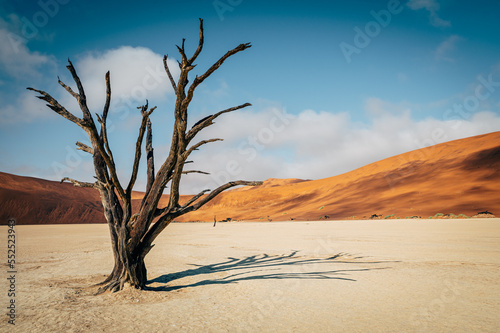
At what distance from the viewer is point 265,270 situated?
7832 mm

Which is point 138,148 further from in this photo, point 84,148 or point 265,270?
point 265,270

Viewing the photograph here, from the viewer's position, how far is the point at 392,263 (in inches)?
333

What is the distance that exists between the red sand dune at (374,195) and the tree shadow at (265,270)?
25.8 meters

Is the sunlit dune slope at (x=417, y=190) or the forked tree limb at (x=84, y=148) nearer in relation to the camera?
the forked tree limb at (x=84, y=148)

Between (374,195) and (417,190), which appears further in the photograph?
(374,195)

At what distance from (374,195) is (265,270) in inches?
1597

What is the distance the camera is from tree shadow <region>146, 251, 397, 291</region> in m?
6.68

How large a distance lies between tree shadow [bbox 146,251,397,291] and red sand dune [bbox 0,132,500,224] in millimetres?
25782

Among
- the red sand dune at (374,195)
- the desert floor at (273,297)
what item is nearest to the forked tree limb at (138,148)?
the desert floor at (273,297)

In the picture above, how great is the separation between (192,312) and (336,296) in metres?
2.76

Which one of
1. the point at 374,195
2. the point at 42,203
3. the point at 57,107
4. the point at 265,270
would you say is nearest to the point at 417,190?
the point at 374,195

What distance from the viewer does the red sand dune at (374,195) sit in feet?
106

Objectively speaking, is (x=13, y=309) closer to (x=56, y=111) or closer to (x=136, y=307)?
(x=136, y=307)

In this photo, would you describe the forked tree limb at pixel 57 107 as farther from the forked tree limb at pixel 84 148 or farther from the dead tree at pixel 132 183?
the forked tree limb at pixel 84 148
